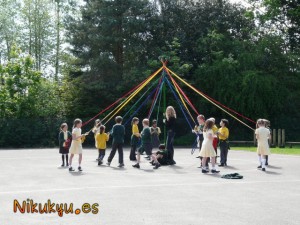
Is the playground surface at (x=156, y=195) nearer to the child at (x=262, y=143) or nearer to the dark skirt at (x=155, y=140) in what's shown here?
the child at (x=262, y=143)

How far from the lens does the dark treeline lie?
1129 inches

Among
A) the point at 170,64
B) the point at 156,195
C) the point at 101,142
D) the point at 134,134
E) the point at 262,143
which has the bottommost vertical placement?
the point at 156,195

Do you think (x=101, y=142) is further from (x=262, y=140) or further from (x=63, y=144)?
(x=262, y=140)

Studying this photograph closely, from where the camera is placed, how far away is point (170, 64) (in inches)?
1185

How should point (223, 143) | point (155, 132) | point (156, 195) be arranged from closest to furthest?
point (156, 195) → point (223, 143) → point (155, 132)

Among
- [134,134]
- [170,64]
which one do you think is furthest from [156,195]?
[170,64]

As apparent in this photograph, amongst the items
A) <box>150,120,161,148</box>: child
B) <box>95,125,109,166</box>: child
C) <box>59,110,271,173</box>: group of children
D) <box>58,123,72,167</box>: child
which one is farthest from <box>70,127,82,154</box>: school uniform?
<box>150,120,161,148</box>: child

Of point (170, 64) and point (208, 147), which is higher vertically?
point (170, 64)

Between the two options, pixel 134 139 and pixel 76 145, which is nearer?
pixel 76 145

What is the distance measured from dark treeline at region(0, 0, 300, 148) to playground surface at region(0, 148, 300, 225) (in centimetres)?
1619

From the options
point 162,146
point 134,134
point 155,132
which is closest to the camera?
point 162,146

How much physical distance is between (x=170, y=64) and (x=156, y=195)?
22.5 metres

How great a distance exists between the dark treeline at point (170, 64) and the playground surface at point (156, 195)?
1619 cm

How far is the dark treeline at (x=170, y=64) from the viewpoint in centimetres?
2869
